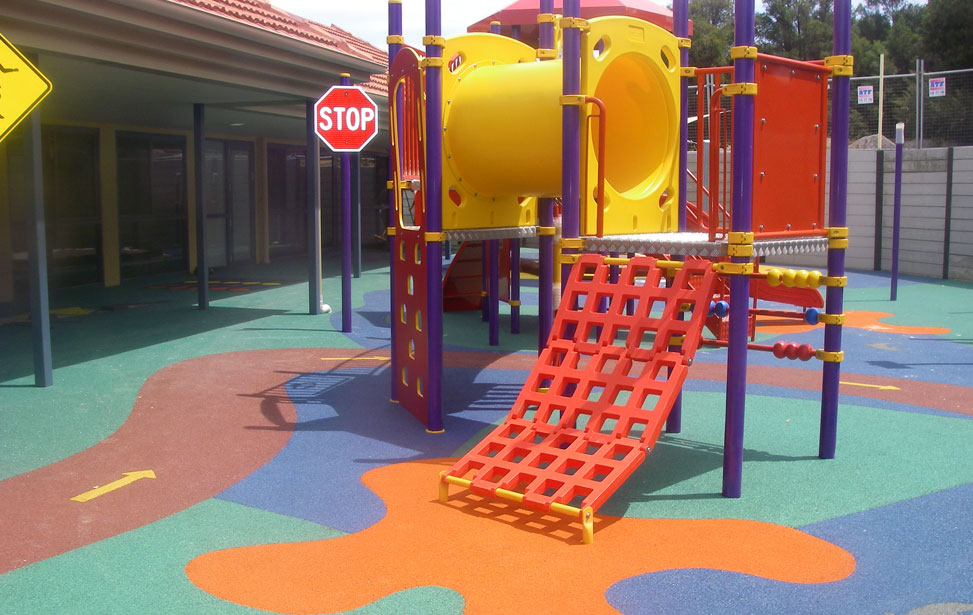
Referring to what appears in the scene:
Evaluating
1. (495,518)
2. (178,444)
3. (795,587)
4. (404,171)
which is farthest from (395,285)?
(795,587)

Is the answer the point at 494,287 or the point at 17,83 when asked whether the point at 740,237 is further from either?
the point at 494,287

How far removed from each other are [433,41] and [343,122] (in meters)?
3.66

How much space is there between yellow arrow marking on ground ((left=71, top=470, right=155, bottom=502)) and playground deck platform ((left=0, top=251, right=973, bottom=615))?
17 mm

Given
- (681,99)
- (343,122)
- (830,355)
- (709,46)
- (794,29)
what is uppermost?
(794,29)

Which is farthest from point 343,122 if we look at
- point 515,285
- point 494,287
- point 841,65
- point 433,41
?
point 841,65

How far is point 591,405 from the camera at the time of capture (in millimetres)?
5309

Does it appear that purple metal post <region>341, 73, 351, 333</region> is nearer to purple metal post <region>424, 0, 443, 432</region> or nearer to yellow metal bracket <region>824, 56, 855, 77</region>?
purple metal post <region>424, 0, 443, 432</region>

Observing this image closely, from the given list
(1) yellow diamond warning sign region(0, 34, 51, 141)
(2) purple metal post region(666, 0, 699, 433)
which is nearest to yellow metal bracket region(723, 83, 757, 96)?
(2) purple metal post region(666, 0, 699, 433)

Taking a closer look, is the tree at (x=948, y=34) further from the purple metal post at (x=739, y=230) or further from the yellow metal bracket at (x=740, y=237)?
the yellow metal bracket at (x=740, y=237)

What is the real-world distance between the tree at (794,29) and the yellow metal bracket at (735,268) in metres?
43.3

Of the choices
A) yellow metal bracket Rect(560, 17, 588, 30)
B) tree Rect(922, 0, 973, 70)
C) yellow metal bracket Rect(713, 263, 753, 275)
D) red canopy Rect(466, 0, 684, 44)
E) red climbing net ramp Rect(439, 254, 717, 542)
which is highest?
tree Rect(922, 0, 973, 70)

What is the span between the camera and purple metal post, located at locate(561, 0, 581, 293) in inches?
225

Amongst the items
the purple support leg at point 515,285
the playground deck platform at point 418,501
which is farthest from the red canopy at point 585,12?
the playground deck platform at point 418,501

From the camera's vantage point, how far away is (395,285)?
7316mm
